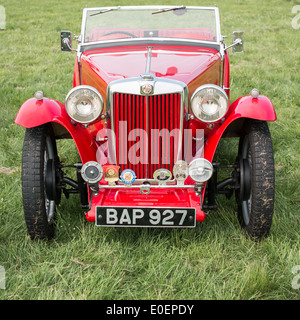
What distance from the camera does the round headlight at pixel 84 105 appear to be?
246cm

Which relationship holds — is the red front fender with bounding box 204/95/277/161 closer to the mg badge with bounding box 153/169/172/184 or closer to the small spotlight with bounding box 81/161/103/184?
the mg badge with bounding box 153/169/172/184

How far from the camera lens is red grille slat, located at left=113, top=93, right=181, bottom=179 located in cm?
254

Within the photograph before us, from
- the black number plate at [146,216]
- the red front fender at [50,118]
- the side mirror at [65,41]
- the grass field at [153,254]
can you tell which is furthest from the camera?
the side mirror at [65,41]

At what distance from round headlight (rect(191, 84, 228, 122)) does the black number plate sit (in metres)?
0.59

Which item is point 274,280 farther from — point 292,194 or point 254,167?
point 292,194

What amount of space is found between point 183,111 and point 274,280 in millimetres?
1135

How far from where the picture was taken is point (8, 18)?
1133 cm

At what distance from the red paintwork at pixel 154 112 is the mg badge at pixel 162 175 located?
0.27ft

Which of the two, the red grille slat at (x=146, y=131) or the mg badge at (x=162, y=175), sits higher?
the red grille slat at (x=146, y=131)

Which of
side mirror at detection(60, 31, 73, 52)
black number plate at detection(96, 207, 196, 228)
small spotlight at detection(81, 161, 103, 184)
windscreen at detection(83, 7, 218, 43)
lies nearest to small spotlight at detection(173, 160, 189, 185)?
black number plate at detection(96, 207, 196, 228)

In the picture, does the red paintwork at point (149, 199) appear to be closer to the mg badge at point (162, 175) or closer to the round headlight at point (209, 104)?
the mg badge at point (162, 175)

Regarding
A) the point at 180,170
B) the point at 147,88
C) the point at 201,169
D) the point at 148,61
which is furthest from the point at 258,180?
the point at 148,61

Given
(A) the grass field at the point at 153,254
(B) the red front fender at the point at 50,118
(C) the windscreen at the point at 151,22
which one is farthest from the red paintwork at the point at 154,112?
(C) the windscreen at the point at 151,22

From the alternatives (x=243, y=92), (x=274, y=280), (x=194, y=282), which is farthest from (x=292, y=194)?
(x=243, y=92)
